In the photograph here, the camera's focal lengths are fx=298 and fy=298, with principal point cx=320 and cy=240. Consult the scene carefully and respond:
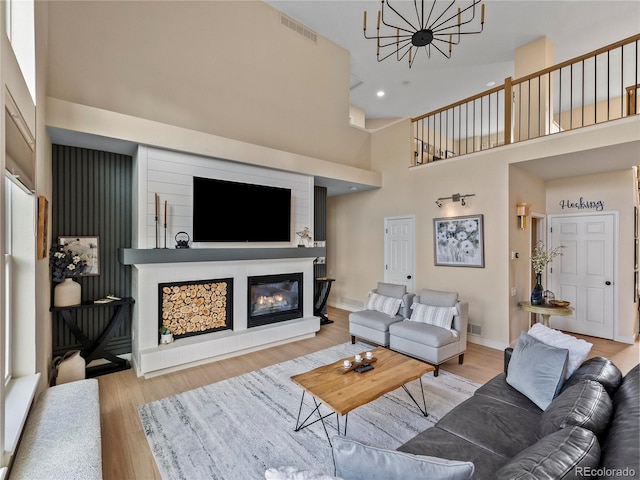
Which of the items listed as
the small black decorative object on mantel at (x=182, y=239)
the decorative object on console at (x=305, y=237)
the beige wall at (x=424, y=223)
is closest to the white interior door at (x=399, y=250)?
the beige wall at (x=424, y=223)

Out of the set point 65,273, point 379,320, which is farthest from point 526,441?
point 65,273

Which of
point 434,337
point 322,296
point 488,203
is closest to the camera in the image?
point 434,337

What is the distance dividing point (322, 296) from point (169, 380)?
10.6ft

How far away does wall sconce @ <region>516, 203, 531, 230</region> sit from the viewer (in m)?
4.42

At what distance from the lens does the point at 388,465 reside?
1.02m

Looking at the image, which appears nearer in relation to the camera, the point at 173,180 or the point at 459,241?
the point at 173,180

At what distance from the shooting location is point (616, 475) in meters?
0.98

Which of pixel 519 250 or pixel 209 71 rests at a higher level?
pixel 209 71

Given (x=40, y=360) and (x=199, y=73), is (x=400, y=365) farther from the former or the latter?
(x=199, y=73)

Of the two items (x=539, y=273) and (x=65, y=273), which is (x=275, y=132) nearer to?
(x=65, y=273)

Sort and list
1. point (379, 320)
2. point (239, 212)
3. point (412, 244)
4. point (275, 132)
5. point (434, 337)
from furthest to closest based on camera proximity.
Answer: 1. point (412, 244)
2. point (275, 132)
3. point (239, 212)
4. point (379, 320)
5. point (434, 337)

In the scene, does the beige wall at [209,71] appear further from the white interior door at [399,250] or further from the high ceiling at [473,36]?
the white interior door at [399,250]

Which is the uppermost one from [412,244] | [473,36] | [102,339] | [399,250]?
[473,36]

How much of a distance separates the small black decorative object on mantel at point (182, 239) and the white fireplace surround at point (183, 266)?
2.5 inches
